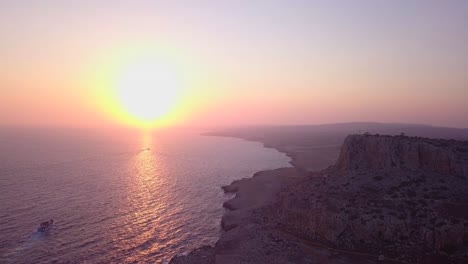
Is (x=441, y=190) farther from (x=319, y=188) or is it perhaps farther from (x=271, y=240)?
(x=271, y=240)

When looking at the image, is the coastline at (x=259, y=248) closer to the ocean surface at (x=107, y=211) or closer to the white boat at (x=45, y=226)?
the ocean surface at (x=107, y=211)

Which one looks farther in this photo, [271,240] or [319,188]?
[319,188]

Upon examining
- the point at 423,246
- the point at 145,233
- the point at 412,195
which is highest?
the point at 412,195

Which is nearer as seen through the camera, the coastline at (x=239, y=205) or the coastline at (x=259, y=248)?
the coastline at (x=259, y=248)

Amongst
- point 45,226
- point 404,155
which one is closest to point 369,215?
point 404,155

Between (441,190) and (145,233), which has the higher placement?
(441,190)

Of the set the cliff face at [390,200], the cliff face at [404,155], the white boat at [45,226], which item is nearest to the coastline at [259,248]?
the cliff face at [390,200]

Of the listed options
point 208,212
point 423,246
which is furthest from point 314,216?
point 208,212
